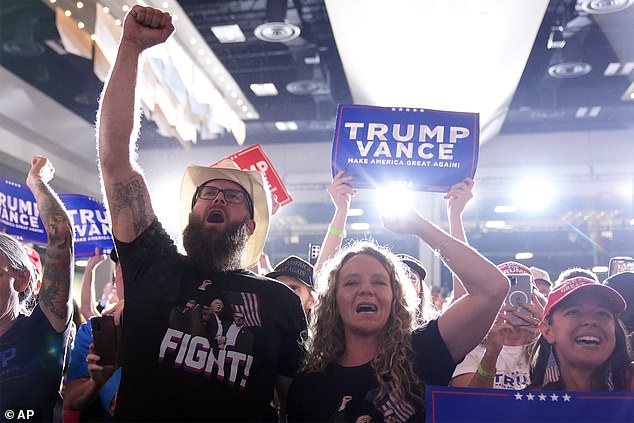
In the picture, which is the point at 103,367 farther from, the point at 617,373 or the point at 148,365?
the point at 617,373

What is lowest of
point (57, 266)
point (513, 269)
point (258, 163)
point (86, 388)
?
point (86, 388)

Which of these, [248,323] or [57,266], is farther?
[57,266]

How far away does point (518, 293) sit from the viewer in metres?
1.99

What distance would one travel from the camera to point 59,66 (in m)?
6.62

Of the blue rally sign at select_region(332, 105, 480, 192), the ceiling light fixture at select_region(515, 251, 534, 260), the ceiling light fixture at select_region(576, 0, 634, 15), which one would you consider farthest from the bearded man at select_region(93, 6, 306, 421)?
the ceiling light fixture at select_region(515, 251, 534, 260)

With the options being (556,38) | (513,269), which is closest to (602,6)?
(556,38)

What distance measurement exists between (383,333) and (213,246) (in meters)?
0.47

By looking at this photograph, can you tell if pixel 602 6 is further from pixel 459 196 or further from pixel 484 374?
pixel 484 374

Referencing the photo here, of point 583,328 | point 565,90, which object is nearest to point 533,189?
point 565,90

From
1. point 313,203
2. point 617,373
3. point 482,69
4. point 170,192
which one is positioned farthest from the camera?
point 313,203

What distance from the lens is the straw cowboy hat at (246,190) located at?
5.81 ft

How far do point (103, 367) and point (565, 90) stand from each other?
701cm

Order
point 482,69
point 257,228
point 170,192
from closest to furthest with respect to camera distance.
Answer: point 257,228
point 482,69
point 170,192

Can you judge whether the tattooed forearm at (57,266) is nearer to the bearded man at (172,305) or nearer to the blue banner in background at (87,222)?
the bearded man at (172,305)
